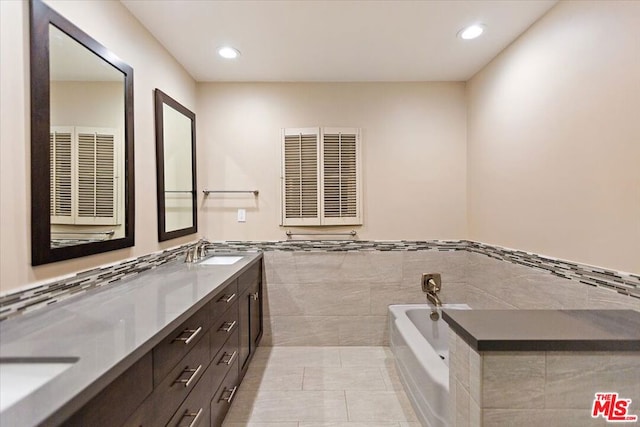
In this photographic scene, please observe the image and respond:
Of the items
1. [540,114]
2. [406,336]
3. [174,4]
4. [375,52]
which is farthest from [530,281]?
[174,4]

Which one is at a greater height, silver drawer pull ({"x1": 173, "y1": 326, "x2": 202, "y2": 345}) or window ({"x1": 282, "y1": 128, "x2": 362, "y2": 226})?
window ({"x1": 282, "y1": 128, "x2": 362, "y2": 226})

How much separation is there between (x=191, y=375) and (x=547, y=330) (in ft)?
4.63

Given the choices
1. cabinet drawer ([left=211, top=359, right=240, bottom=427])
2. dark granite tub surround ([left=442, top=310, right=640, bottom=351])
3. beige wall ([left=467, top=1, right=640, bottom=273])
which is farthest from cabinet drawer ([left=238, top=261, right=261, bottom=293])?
beige wall ([left=467, top=1, right=640, bottom=273])

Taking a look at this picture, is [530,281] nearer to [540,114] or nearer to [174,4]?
[540,114]

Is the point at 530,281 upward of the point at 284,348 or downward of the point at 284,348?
upward

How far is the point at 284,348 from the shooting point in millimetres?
3053

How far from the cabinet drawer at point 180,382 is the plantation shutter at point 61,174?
88cm

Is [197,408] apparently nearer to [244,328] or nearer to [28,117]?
[244,328]

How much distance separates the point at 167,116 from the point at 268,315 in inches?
79.6

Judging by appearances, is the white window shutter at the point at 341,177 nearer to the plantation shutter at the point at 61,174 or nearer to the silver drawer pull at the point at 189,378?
the silver drawer pull at the point at 189,378

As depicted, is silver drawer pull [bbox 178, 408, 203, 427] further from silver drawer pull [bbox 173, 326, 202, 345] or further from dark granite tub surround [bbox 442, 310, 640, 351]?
dark granite tub surround [bbox 442, 310, 640, 351]

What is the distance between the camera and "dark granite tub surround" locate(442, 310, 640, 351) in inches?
36.9

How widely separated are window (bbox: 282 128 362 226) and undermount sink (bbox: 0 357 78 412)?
7.40 feet

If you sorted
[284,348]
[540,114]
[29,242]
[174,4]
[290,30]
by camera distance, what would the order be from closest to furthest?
[29,242] < [174,4] < [540,114] < [290,30] < [284,348]
